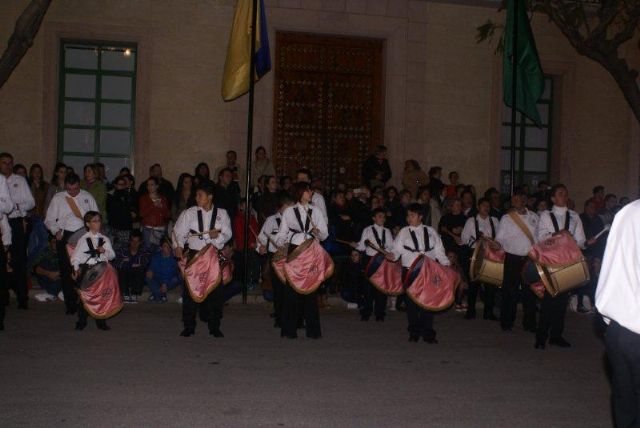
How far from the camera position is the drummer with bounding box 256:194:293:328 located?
1157 centimetres

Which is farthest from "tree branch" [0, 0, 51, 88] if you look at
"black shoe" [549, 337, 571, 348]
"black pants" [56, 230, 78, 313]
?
"black shoe" [549, 337, 571, 348]

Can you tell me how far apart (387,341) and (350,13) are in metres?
9.60

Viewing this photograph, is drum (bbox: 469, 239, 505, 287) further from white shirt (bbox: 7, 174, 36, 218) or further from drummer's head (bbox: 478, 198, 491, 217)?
white shirt (bbox: 7, 174, 36, 218)

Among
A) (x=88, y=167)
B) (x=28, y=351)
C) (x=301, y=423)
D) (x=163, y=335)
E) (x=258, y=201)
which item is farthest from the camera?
(x=258, y=201)

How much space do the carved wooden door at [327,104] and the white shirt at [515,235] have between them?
7.16 m

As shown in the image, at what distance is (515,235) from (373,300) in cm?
230

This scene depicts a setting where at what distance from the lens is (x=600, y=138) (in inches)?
787

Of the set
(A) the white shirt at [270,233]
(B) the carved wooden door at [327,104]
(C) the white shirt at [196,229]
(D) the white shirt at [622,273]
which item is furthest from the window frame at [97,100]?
(D) the white shirt at [622,273]

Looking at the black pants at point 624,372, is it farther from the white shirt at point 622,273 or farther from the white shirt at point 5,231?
the white shirt at point 5,231

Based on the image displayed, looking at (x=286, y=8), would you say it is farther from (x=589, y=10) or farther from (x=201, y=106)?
(x=589, y=10)

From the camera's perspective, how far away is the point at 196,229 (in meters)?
10.6

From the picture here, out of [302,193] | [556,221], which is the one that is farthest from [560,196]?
[302,193]

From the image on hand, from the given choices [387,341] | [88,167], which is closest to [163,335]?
[387,341]

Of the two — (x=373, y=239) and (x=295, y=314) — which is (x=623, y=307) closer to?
(x=295, y=314)
